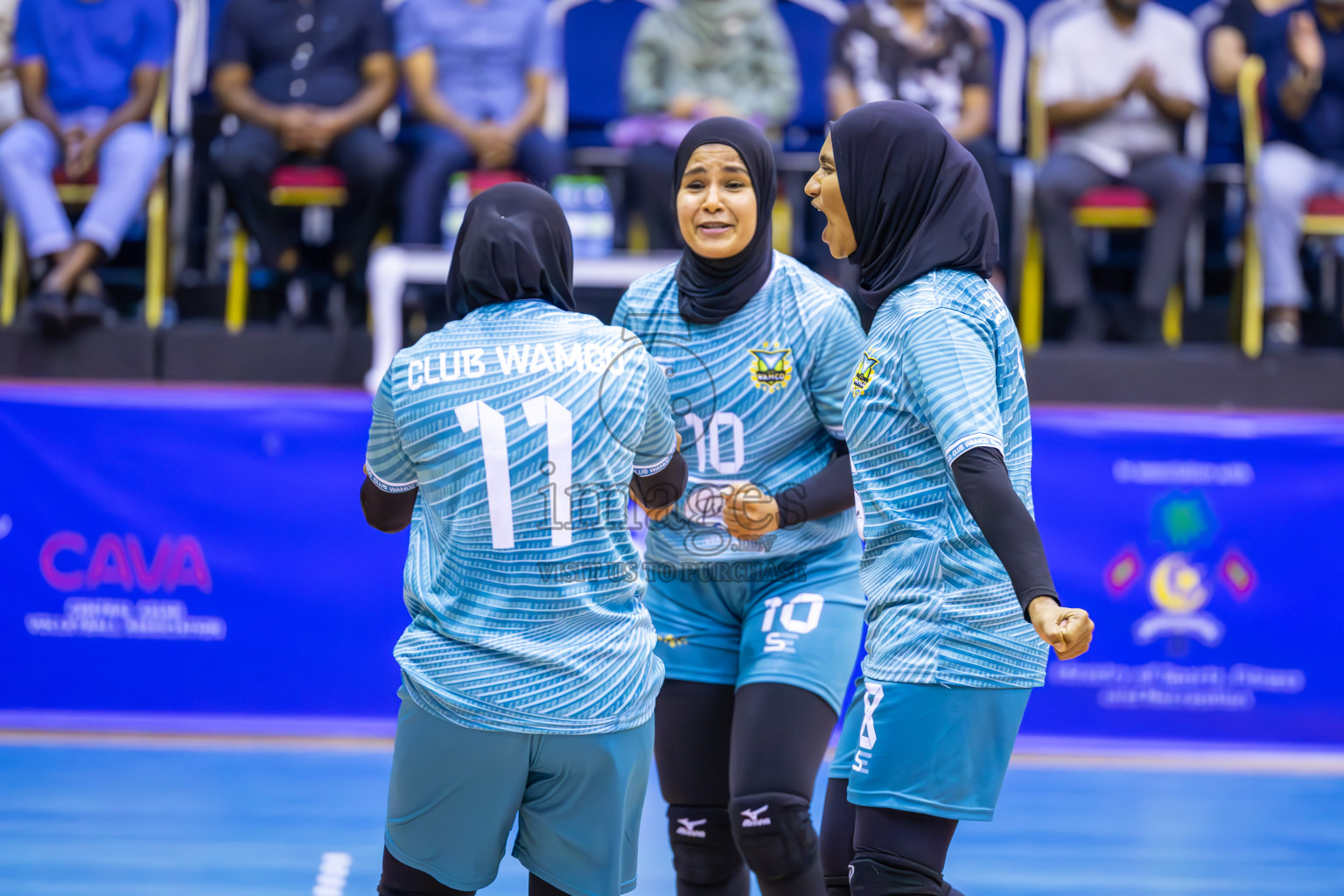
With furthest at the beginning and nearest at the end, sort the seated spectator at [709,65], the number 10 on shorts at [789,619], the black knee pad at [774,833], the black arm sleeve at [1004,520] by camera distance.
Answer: the seated spectator at [709,65]
the number 10 on shorts at [789,619]
the black knee pad at [774,833]
the black arm sleeve at [1004,520]

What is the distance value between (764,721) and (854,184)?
104 cm

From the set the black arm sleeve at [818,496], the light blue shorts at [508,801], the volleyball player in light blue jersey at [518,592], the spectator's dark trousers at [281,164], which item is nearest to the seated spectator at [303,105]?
the spectator's dark trousers at [281,164]

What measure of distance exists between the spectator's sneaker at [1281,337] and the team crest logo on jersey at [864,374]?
4.07 meters

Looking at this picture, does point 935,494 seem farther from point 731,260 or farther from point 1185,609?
point 1185,609

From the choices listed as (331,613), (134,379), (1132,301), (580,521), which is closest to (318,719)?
(331,613)

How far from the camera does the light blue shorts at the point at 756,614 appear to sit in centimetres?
273

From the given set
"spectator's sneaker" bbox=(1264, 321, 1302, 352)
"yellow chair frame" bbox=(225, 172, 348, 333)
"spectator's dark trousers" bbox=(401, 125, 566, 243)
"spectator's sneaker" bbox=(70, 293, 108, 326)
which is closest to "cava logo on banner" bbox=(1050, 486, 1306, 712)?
"spectator's sneaker" bbox=(1264, 321, 1302, 352)

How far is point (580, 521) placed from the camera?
2113 millimetres

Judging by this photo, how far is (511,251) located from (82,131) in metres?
4.41

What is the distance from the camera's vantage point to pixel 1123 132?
6.05 m

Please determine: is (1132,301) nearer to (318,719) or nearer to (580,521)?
(318,719)

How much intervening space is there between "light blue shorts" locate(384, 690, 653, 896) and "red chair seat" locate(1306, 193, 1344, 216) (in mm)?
4859

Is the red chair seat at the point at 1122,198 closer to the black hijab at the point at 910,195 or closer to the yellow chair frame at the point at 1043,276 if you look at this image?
the yellow chair frame at the point at 1043,276

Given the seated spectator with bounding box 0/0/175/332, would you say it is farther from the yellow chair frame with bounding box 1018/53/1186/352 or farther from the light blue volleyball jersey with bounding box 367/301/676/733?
the light blue volleyball jersey with bounding box 367/301/676/733
